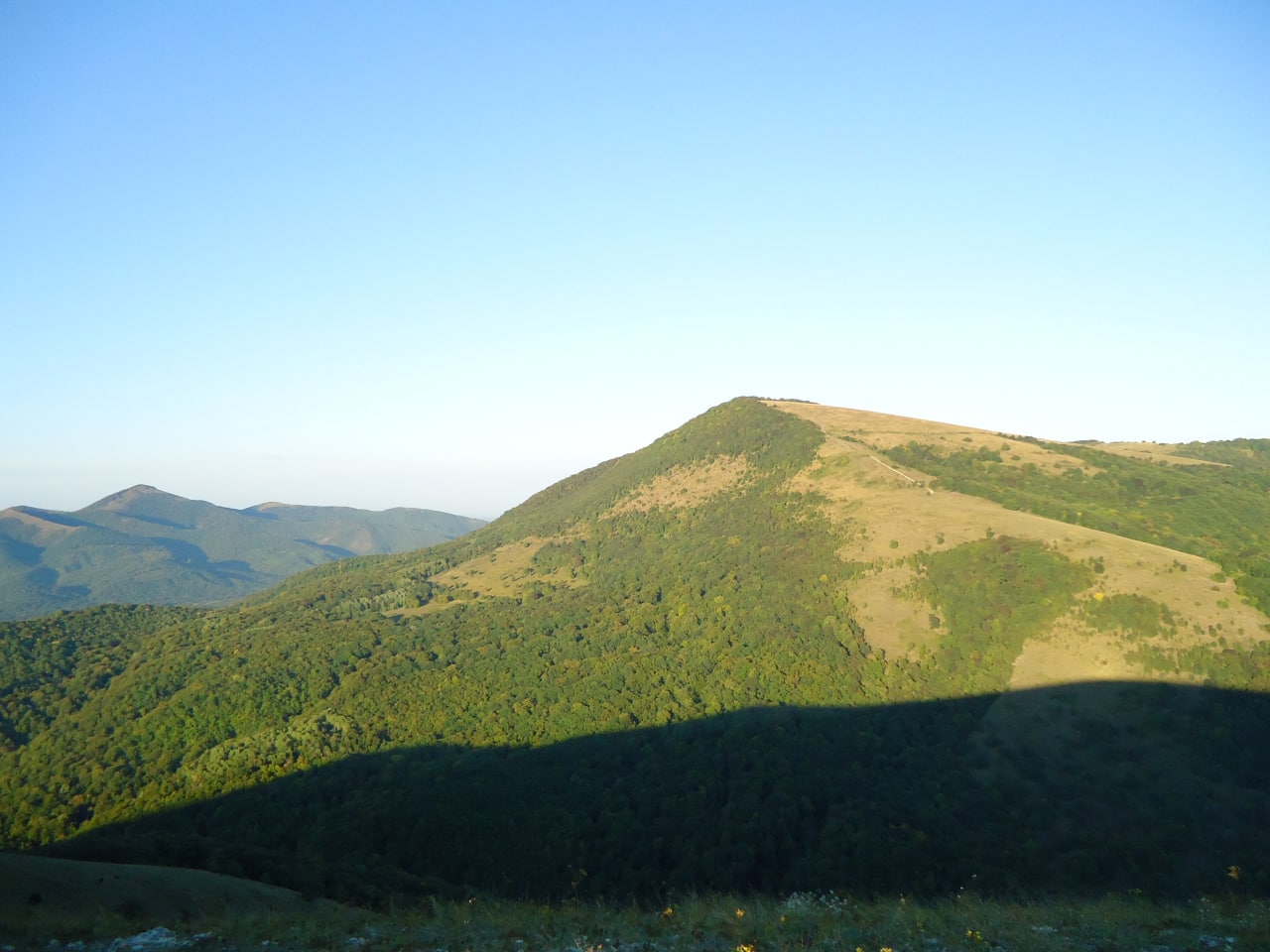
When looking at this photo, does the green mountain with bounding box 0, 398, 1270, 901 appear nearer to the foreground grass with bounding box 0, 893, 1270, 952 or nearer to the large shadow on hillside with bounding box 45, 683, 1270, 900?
the large shadow on hillside with bounding box 45, 683, 1270, 900

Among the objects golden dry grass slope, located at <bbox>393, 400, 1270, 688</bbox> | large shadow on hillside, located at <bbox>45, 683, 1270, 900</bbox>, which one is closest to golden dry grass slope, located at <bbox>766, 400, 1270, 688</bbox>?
golden dry grass slope, located at <bbox>393, 400, 1270, 688</bbox>

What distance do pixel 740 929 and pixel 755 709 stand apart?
63.5 m

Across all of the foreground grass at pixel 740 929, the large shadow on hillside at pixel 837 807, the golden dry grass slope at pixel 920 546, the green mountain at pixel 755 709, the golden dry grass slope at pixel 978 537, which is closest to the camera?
the foreground grass at pixel 740 929

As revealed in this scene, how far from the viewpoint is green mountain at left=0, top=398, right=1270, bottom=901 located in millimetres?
55844

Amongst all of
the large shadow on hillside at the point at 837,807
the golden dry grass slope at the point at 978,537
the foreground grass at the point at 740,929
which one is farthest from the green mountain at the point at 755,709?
Answer: the foreground grass at the point at 740,929

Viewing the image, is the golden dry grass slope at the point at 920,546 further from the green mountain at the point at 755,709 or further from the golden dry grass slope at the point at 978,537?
the green mountain at the point at 755,709

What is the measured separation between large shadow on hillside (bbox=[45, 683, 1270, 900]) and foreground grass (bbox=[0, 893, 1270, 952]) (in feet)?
86.8

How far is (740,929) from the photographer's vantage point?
61.7ft

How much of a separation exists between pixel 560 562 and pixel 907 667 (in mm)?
76944

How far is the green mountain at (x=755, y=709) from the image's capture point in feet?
183

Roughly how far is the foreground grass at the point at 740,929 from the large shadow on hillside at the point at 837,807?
86.8ft

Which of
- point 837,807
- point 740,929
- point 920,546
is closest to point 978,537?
point 920,546

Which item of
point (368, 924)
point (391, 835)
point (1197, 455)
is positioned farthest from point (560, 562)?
point (1197, 455)

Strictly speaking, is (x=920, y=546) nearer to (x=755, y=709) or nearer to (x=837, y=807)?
(x=755, y=709)
